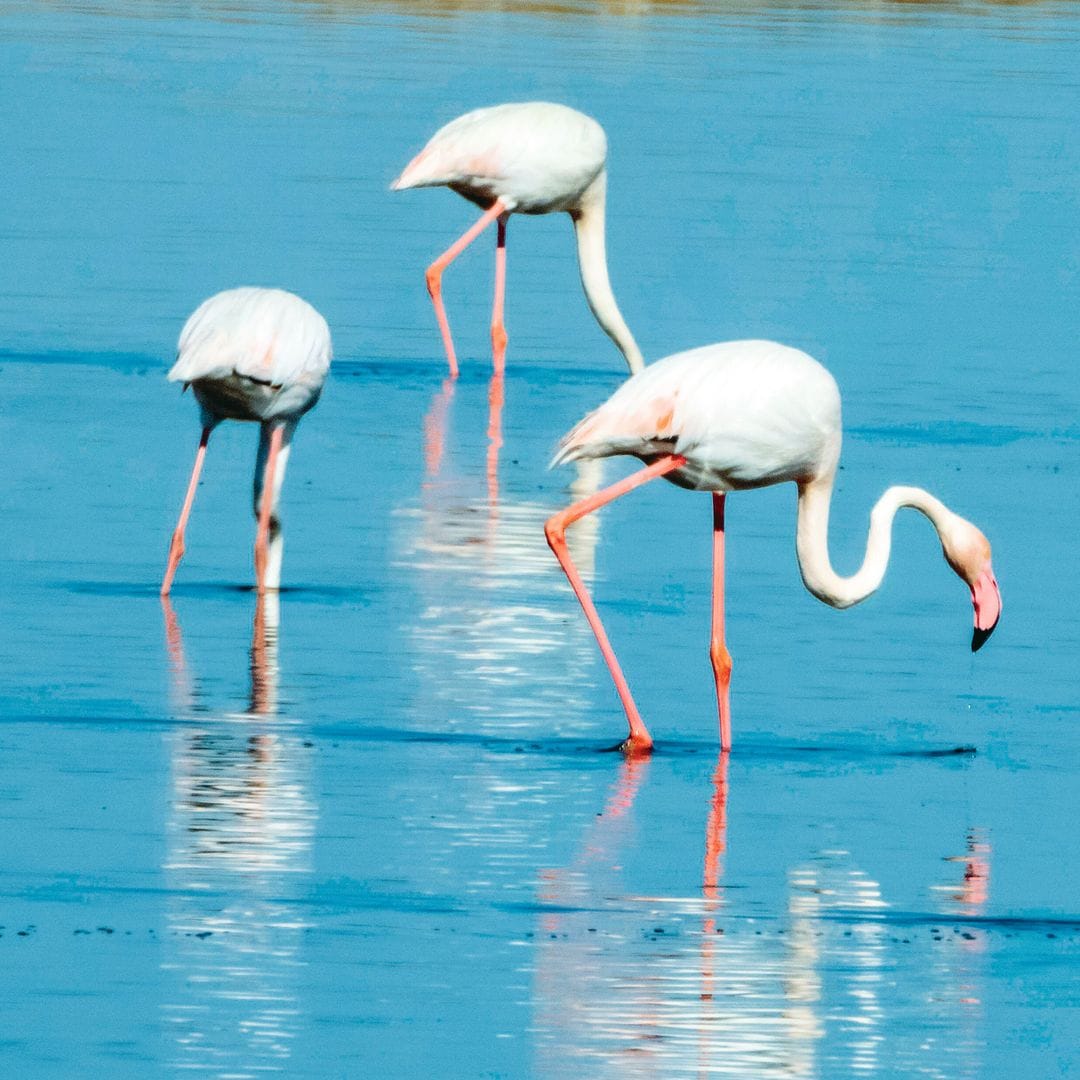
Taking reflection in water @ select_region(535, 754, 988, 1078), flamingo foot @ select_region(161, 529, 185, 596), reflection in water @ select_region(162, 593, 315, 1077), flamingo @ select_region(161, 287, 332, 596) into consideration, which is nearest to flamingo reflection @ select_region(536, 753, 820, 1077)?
reflection in water @ select_region(535, 754, 988, 1078)

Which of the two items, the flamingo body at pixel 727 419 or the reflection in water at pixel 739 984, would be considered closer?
the reflection in water at pixel 739 984

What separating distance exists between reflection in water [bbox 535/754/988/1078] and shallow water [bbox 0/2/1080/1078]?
0.01 m

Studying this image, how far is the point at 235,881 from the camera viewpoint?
6602mm

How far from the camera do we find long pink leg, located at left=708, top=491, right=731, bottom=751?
26.2 ft

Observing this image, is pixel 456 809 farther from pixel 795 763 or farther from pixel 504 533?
pixel 504 533

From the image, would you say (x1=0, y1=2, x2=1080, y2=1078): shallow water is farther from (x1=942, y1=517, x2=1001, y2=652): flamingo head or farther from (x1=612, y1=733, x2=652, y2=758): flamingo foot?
(x1=942, y1=517, x2=1001, y2=652): flamingo head

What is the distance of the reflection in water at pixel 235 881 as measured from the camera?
5.71 m

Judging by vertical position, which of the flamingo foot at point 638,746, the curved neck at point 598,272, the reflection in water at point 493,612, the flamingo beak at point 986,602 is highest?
the curved neck at point 598,272

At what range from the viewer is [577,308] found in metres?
16.9

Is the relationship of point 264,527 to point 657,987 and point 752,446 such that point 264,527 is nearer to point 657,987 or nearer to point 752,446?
point 752,446

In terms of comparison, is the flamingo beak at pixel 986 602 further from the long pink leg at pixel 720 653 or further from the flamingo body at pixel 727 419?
Answer: the long pink leg at pixel 720 653

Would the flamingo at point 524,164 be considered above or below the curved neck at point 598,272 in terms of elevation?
above

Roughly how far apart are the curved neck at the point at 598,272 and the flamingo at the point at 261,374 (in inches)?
155

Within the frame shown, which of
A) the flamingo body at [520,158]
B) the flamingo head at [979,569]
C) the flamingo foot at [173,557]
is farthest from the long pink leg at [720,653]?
the flamingo body at [520,158]
